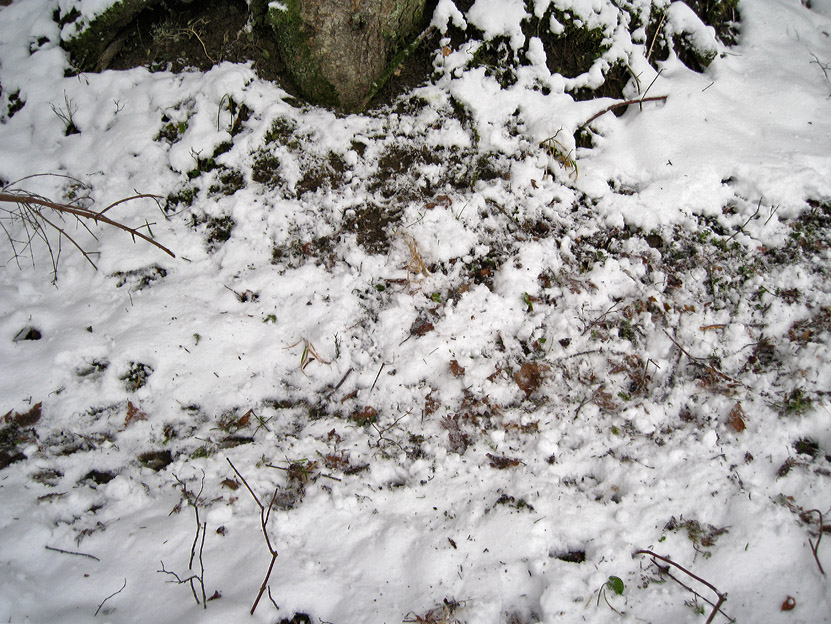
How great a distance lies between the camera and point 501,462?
212cm

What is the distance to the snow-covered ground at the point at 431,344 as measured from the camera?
5.84ft

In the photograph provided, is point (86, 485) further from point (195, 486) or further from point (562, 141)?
point (562, 141)

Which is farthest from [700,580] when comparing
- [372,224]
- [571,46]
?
[571,46]

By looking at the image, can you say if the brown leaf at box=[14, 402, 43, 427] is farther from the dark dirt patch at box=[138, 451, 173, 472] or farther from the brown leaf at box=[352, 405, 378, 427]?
the brown leaf at box=[352, 405, 378, 427]

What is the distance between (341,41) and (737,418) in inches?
118

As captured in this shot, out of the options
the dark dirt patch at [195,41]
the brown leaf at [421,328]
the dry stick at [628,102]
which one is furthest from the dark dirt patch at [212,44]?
the brown leaf at [421,328]

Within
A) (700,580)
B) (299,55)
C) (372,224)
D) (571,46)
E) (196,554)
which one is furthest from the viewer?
(571,46)

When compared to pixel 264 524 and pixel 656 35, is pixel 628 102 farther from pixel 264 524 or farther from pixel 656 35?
pixel 264 524

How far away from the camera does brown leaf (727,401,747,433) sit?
6.89 ft

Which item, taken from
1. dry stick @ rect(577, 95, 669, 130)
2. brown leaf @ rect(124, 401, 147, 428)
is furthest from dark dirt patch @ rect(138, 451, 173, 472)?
dry stick @ rect(577, 95, 669, 130)

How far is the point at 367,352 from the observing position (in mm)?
2416

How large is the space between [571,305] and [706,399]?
787 mm

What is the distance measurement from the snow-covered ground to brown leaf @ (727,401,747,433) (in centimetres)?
1

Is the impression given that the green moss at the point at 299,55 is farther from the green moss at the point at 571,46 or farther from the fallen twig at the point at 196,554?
the fallen twig at the point at 196,554
